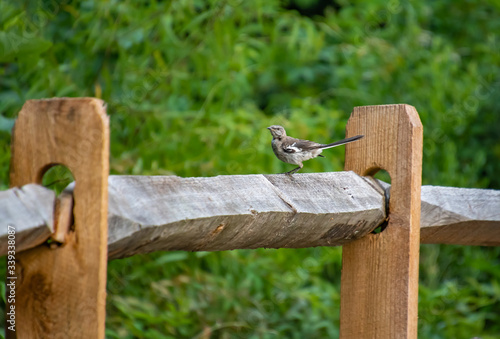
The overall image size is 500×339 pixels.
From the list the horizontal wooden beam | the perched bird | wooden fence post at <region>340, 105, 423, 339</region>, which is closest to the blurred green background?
the perched bird

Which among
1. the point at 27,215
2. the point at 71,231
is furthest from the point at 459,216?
the point at 27,215

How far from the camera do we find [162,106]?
3.72 m

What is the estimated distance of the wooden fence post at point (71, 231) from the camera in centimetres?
129

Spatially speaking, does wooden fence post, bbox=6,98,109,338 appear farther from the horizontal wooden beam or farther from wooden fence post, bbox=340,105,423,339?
wooden fence post, bbox=340,105,423,339

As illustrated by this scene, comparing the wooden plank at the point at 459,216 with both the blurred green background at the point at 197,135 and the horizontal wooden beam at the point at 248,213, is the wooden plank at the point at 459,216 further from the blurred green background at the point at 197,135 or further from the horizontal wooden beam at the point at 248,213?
the blurred green background at the point at 197,135

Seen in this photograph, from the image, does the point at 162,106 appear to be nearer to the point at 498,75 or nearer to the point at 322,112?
the point at 322,112

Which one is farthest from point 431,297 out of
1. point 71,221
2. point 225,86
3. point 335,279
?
point 71,221

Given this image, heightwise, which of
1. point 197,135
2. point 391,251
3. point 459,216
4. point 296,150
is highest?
point 197,135

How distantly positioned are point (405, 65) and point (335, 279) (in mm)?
2185

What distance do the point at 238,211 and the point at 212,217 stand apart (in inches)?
3.9

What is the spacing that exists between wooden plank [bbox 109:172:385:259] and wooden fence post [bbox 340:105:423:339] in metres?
0.08

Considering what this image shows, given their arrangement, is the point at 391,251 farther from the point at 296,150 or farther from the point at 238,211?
the point at 296,150

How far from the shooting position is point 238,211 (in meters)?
1.58

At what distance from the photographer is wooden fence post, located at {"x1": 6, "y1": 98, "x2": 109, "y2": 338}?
1.29 meters
